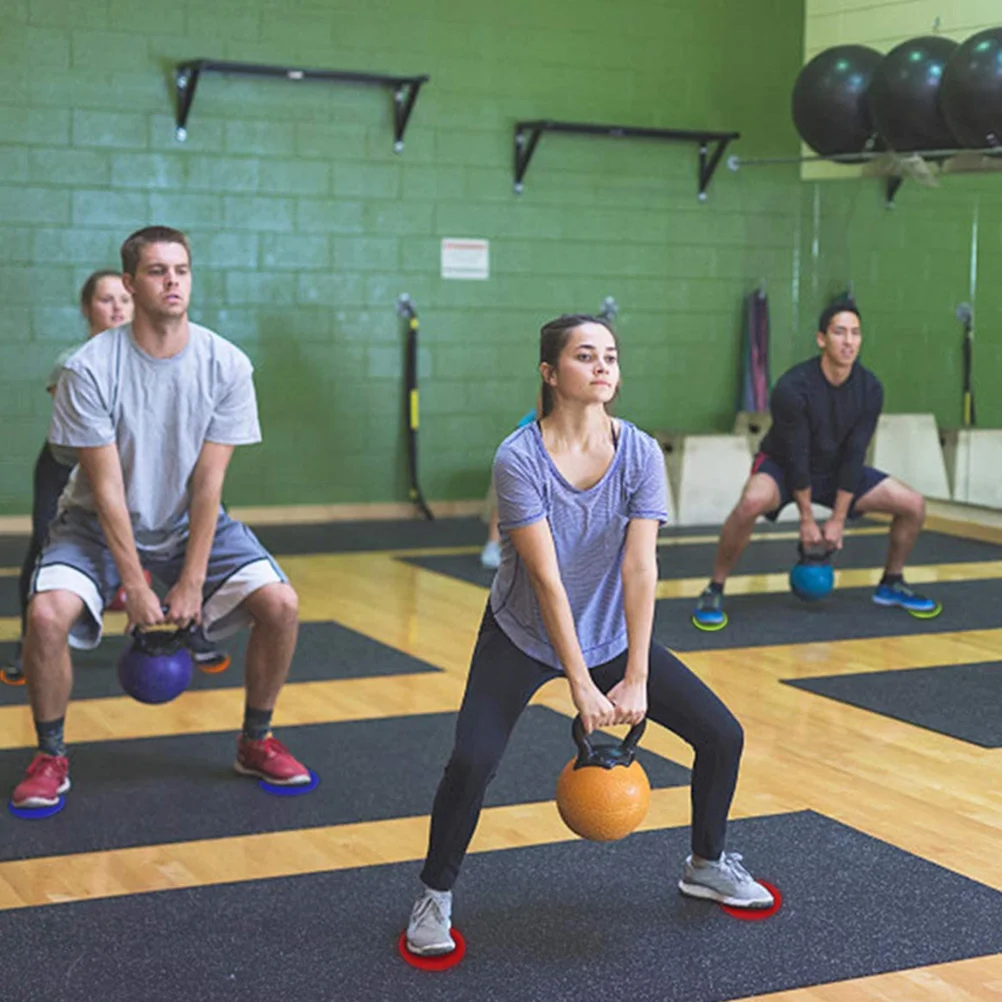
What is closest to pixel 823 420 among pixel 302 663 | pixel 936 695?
pixel 936 695

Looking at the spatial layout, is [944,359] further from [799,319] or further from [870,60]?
[870,60]

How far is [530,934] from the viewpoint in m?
2.58

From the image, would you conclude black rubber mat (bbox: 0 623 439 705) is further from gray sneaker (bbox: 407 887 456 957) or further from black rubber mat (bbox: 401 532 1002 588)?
gray sneaker (bbox: 407 887 456 957)

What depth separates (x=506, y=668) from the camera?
2.55 metres

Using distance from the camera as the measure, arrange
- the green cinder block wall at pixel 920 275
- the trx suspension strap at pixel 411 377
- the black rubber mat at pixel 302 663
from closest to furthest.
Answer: the black rubber mat at pixel 302 663 < the green cinder block wall at pixel 920 275 < the trx suspension strap at pixel 411 377

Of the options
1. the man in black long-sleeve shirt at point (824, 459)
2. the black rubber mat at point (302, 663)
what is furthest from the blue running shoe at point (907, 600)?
the black rubber mat at point (302, 663)

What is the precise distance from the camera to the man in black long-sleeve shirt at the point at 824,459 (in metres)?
5.26

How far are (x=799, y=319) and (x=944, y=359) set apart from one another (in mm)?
1025

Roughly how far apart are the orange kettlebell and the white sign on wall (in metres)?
5.50

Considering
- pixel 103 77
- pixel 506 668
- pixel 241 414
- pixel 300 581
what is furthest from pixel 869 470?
pixel 103 77

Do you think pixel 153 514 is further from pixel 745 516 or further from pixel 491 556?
pixel 491 556

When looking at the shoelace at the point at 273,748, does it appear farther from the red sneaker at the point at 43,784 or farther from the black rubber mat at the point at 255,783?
the red sneaker at the point at 43,784

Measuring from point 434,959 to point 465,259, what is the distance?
18.6 feet

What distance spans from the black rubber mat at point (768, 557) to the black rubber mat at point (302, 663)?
1.10 metres
